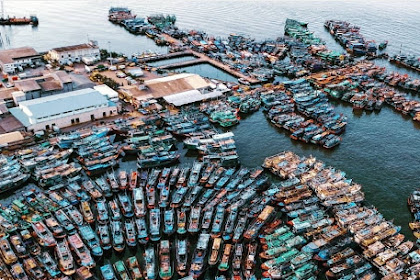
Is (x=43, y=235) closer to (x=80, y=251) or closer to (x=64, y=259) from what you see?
(x=64, y=259)

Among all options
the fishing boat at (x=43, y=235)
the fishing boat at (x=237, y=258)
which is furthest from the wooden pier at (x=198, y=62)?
the fishing boat at (x=43, y=235)

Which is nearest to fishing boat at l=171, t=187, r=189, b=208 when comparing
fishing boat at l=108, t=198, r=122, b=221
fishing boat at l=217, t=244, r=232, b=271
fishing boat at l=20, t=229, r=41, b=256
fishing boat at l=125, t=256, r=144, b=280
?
fishing boat at l=108, t=198, r=122, b=221

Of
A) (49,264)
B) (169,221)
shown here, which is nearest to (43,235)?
(49,264)

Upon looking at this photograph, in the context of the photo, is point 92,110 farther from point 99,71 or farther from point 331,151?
point 331,151

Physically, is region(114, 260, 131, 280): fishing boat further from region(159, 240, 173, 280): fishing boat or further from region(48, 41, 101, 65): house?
region(48, 41, 101, 65): house

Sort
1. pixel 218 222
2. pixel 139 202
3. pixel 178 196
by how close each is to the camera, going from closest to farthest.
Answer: pixel 218 222 < pixel 139 202 < pixel 178 196
